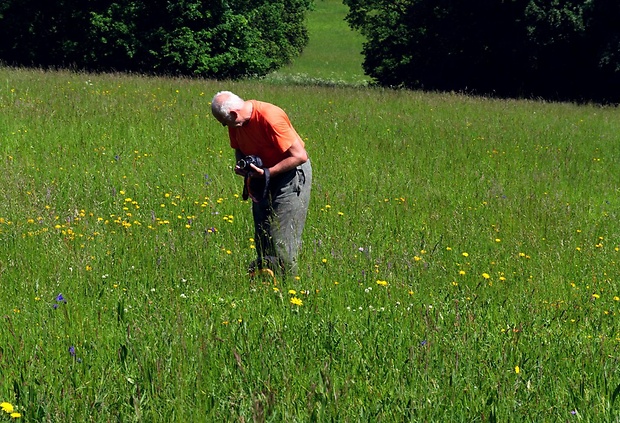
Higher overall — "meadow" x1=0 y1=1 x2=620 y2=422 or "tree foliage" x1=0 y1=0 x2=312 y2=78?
"tree foliage" x1=0 y1=0 x2=312 y2=78

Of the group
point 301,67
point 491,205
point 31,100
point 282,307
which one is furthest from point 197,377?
point 301,67

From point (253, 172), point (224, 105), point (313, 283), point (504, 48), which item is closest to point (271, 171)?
point (253, 172)

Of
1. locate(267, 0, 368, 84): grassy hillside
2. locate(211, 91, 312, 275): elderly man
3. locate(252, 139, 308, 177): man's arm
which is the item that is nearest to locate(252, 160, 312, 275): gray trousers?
locate(211, 91, 312, 275): elderly man

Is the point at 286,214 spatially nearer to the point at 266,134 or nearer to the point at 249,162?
the point at 249,162

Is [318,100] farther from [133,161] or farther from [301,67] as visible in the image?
[301,67]

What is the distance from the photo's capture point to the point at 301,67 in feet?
210

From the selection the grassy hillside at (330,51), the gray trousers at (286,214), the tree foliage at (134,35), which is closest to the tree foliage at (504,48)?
the tree foliage at (134,35)

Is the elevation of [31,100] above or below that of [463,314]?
above

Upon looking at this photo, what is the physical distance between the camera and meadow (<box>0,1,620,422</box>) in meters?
3.05

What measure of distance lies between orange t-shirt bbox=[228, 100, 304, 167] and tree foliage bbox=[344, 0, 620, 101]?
18.1m

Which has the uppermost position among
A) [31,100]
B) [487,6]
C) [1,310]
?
[487,6]

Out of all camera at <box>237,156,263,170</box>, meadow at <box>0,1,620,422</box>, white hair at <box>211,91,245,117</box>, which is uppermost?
white hair at <box>211,91,245,117</box>

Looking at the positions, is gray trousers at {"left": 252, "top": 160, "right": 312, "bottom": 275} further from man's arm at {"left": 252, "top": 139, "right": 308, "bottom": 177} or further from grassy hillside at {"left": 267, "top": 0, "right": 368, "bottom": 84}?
grassy hillside at {"left": 267, "top": 0, "right": 368, "bottom": 84}

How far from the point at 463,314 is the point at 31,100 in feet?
31.0
